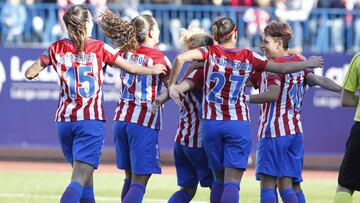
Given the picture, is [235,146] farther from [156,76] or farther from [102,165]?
[102,165]

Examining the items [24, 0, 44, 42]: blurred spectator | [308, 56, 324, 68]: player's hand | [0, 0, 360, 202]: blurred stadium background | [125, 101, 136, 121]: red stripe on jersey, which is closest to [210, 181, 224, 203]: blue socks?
[125, 101, 136, 121]: red stripe on jersey

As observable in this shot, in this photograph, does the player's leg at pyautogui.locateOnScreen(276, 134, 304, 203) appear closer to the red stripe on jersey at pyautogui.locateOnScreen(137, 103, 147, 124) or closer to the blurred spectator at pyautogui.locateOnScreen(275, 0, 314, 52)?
the red stripe on jersey at pyautogui.locateOnScreen(137, 103, 147, 124)

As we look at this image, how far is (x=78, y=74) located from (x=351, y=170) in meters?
2.64

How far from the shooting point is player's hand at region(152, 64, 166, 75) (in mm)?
9773

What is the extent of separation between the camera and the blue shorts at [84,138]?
9422 millimetres

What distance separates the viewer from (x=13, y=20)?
20453 millimetres

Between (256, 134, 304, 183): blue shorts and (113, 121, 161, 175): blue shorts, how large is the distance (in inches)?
40.7

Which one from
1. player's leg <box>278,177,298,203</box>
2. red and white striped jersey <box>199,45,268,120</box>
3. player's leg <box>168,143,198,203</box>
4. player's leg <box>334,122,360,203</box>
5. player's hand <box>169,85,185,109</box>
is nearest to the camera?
player's leg <box>334,122,360,203</box>

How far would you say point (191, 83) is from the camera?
9.93m

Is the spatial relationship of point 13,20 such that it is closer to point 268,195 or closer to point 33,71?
point 33,71

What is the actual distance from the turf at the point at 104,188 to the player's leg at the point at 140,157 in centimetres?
286

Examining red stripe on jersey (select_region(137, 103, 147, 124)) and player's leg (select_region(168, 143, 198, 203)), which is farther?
player's leg (select_region(168, 143, 198, 203))

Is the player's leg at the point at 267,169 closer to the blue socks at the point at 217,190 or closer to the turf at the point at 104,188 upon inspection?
the blue socks at the point at 217,190

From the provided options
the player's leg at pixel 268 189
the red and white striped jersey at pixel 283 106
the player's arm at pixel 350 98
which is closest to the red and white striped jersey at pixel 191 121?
the red and white striped jersey at pixel 283 106
